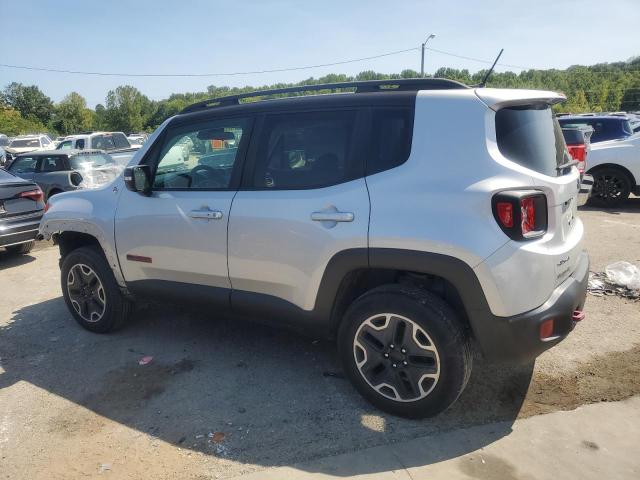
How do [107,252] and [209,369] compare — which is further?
[107,252]

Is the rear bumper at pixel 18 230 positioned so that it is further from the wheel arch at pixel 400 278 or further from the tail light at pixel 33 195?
the wheel arch at pixel 400 278

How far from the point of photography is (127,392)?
133 inches

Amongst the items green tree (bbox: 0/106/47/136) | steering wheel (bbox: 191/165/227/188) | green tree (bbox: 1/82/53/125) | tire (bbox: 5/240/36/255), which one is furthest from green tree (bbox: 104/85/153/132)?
steering wheel (bbox: 191/165/227/188)

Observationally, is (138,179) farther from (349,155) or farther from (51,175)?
(51,175)

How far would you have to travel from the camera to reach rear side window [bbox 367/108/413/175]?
279cm

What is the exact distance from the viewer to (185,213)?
355cm

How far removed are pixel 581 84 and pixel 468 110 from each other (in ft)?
221

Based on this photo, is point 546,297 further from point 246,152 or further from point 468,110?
point 246,152

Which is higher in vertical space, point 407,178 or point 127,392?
point 407,178

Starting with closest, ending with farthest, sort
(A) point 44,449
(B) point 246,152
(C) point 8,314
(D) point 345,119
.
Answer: (A) point 44,449 → (D) point 345,119 → (B) point 246,152 → (C) point 8,314

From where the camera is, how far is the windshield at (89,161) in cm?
1056

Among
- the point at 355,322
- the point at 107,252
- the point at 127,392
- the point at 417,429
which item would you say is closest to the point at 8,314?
the point at 107,252

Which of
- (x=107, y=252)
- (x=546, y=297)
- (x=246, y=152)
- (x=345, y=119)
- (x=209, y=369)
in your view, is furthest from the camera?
(x=107, y=252)

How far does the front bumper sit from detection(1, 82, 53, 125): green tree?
83920 mm
